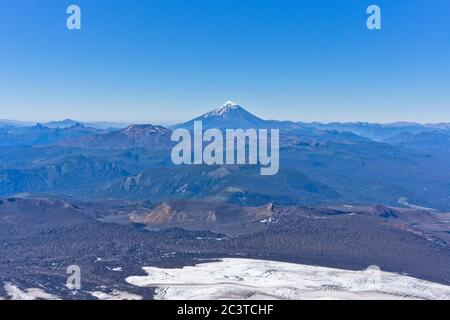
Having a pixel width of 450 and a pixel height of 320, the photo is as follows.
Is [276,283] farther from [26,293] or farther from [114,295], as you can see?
[26,293]

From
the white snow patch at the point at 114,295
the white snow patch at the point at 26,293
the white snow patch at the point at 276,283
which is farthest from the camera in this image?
the white snow patch at the point at 276,283

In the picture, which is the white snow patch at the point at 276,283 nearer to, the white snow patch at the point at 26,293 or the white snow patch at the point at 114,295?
the white snow patch at the point at 114,295

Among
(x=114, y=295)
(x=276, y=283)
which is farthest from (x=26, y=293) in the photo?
(x=276, y=283)

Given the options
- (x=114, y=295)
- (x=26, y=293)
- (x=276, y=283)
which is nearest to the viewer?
(x=114, y=295)

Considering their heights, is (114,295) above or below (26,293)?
above

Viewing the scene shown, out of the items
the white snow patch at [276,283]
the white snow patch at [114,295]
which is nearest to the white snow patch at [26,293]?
the white snow patch at [114,295]

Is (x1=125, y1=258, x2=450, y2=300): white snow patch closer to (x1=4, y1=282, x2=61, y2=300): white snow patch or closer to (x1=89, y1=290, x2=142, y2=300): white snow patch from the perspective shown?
(x1=89, y1=290, x2=142, y2=300): white snow patch

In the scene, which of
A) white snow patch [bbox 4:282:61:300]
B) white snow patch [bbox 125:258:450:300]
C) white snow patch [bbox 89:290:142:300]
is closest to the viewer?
white snow patch [bbox 89:290:142:300]

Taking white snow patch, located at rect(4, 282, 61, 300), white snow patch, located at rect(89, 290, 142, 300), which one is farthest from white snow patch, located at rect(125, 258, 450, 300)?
white snow patch, located at rect(4, 282, 61, 300)

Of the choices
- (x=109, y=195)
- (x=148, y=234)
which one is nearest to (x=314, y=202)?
(x=109, y=195)
